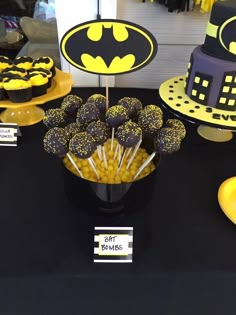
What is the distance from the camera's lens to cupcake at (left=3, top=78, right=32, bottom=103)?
2.85ft

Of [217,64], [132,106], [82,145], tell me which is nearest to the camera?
[82,145]

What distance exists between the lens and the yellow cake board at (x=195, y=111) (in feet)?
→ 2.75

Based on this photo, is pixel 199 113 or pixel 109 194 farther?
pixel 199 113

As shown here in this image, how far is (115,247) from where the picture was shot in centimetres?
63

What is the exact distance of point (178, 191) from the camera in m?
0.79

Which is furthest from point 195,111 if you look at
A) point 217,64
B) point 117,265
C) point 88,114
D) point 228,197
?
point 117,265

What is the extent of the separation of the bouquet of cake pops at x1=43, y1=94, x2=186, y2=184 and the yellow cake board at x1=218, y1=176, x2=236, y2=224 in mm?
180

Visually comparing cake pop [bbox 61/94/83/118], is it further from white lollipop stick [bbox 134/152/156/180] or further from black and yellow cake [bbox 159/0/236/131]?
black and yellow cake [bbox 159/0/236/131]

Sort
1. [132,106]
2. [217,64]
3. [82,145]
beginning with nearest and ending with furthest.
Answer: [82,145] < [132,106] < [217,64]

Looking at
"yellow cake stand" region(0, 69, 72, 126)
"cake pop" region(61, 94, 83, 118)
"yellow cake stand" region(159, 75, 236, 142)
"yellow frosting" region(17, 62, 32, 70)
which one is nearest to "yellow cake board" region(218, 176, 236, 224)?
"yellow cake stand" region(159, 75, 236, 142)

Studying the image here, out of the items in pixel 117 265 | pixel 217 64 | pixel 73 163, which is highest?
pixel 217 64

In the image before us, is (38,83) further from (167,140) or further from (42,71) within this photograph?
(167,140)

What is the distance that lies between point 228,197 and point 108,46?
42 centimetres

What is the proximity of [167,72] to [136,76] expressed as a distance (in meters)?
0.12
